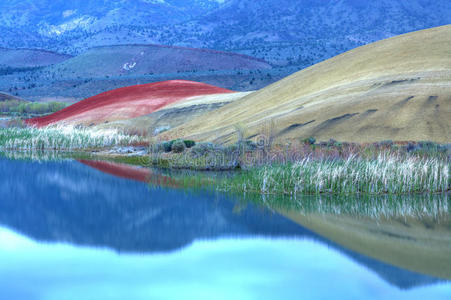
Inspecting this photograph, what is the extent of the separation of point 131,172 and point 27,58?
99.6 metres

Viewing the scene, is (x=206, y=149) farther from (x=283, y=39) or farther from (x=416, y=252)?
(x=283, y=39)

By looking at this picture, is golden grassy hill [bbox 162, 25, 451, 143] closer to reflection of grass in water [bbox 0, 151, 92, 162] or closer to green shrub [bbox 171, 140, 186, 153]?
green shrub [bbox 171, 140, 186, 153]

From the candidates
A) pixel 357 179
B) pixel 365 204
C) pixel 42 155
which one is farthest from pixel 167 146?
pixel 365 204

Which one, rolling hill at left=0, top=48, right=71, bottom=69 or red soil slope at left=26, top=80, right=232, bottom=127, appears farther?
rolling hill at left=0, top=48, right=71, bottom=69

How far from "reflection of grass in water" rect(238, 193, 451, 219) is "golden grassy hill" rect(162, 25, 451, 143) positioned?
4.68 meters

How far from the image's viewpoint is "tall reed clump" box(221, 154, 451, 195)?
13.3 meters

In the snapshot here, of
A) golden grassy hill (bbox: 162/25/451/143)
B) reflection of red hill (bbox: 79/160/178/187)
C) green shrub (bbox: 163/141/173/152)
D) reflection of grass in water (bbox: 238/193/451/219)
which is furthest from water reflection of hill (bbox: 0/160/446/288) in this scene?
golden grassy hill (bbox: 162/25/451/143)

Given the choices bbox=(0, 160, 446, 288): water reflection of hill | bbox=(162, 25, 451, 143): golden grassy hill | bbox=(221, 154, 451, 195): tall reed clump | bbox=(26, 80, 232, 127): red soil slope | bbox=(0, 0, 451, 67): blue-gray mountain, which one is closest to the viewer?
bbox=(0, 160, 446, 288): water reflection of hill

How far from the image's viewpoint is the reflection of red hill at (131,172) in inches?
617

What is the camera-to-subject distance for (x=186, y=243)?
380 inches

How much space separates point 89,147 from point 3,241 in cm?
1415

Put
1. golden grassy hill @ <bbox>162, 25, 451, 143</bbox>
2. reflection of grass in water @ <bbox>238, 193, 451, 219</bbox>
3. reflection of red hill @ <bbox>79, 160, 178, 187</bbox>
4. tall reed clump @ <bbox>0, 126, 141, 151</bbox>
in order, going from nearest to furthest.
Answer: reflection of grass in water @ <bbox>238, 193, 451, 219</bbox> < reflection of red hill @ <bbox>79, 160, 178, 187</bbox> < golden grassy hill @ <bbox>162, 25, 451, 143</bbox> < tall reed clump @ <bbox>0, 126, 141, 151</bbox>

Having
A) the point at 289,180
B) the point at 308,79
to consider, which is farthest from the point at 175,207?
the point at 308,79

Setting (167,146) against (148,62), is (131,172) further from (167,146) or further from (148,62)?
(148,62)
